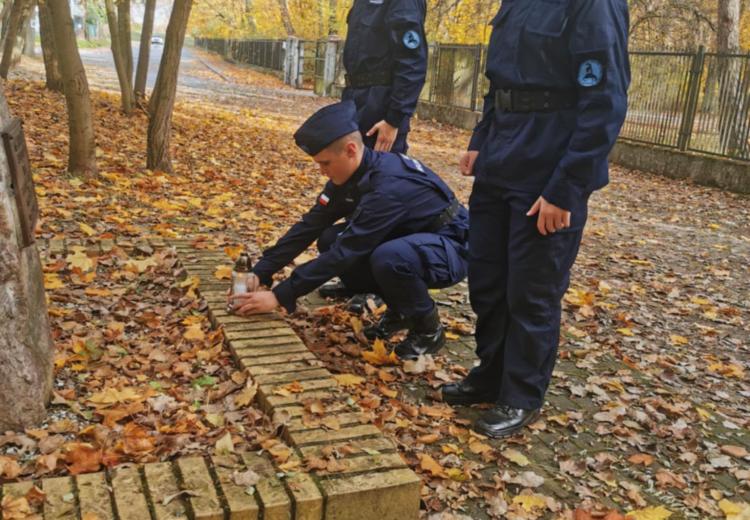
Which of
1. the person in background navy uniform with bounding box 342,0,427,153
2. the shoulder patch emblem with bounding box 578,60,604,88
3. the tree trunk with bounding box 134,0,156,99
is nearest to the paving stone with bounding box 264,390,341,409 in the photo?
the shoulder patch emblem with bounding box 578,60,604,88

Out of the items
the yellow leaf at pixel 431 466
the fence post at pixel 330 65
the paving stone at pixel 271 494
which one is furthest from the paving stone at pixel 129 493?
the fence post at pixel 330 65

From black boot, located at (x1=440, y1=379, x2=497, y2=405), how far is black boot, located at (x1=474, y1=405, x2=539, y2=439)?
21 cm

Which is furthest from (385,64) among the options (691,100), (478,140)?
(691,100)

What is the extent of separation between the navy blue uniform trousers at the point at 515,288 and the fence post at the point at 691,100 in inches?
397

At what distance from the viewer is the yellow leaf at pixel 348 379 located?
335 cm

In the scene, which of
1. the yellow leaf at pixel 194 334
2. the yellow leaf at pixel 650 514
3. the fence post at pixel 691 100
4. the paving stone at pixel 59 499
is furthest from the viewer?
the fence post at pixel 691 100

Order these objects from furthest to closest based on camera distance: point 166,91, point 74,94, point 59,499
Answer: point 166,91 → point 74,94 → point 59,499

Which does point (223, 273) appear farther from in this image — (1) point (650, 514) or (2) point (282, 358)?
(1) point (650, 514)

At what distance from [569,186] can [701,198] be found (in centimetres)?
864

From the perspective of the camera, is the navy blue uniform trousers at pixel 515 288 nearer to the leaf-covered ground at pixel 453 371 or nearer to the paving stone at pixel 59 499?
the leaf-covered ground at pixel 453 371

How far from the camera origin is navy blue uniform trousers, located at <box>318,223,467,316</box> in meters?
3.45

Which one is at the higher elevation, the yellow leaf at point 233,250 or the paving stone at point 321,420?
the yellow leaf at point 233,250

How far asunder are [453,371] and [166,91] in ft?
16.9

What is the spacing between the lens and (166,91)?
751cm
